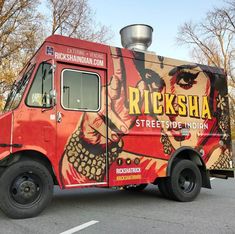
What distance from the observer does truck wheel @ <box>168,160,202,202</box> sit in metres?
7.94

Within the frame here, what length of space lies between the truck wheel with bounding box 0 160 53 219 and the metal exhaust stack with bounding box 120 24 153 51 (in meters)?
3.77

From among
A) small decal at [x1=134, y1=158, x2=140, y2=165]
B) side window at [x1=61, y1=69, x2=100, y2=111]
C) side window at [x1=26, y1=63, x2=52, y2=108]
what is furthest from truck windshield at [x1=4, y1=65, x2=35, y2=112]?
small decal at [x1=134, y1=158, x2=140, y2=165]

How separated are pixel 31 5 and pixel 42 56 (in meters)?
16.2

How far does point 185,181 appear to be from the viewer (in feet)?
27.3

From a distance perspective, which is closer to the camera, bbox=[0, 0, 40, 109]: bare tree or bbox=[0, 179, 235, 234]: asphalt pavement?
bbox=[0, 179, 235, 234]: asphalt pavement

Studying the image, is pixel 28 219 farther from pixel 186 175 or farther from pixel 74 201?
pixel 186 175

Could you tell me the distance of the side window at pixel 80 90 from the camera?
21.9 ft

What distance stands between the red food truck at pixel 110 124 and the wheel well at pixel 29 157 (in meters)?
0.02

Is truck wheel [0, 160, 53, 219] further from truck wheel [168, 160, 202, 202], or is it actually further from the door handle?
truck wheel [168, 160, 202, 202]

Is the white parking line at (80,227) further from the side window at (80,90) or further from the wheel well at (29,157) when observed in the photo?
the side window at (80,90)

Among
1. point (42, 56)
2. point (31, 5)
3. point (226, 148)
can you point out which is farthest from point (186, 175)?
point (31, 5)

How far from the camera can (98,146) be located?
22.7ft

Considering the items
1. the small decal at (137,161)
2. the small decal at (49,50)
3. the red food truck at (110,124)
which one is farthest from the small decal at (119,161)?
the small decal at (49,50)

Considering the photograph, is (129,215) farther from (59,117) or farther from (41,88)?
(41,88)
